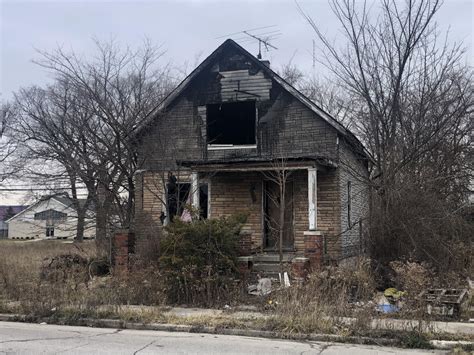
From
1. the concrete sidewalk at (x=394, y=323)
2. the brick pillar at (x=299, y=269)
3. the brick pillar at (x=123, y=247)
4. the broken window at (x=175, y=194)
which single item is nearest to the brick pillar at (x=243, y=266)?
the brick pillar at (x=299, y=269)

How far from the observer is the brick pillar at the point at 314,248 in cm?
1263

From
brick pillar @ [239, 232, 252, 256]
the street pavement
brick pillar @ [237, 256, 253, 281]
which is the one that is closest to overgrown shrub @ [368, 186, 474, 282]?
brick pillar @ [239, 232, 252, 256]

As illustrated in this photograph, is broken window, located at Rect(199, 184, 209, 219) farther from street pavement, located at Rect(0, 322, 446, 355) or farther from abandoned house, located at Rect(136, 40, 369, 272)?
street pavement, located at Rect(0, 322, 446, 355)

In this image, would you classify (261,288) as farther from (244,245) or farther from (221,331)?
(221,331)

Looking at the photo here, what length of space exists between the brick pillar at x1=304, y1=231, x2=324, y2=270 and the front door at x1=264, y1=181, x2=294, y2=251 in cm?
266

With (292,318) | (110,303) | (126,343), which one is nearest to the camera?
(126,343)

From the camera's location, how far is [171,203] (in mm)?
16766

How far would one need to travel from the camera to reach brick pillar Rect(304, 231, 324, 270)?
41.4 ft

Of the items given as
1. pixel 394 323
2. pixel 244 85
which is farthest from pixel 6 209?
pixel 394 323

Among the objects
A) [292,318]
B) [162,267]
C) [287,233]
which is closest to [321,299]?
[292,318]

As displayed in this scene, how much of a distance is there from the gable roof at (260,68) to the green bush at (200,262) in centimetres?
558

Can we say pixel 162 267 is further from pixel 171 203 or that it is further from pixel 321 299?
pixel 171 203

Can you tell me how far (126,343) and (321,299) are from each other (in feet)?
11.9

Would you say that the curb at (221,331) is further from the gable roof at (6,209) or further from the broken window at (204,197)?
the gable roof at (6,209)
